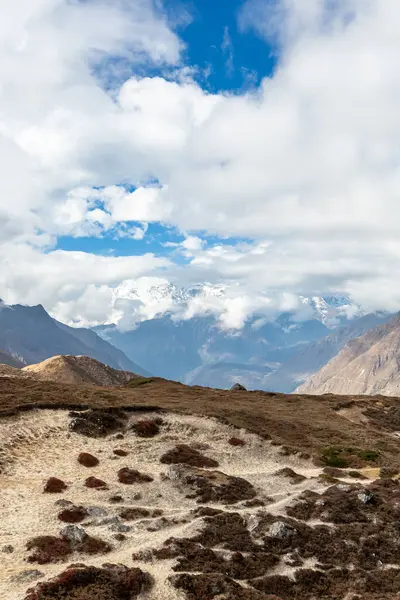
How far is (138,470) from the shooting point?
54844 millimetres

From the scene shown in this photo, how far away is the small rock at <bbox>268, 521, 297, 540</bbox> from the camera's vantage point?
39875 millimetres

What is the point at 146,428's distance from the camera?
68438mm

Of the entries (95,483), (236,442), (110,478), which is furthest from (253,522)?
(236,442)

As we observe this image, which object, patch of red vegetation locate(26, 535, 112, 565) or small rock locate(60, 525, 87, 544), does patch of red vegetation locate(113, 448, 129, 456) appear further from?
patch of red vegetation locate(26, 535, 112, 565)

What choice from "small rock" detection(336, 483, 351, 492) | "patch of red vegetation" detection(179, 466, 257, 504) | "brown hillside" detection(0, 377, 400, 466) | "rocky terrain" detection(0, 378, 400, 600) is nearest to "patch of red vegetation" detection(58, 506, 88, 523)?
"rocky terrain" detection(0, 378, 400, 600)

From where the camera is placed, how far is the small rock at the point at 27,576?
30280 millimetres

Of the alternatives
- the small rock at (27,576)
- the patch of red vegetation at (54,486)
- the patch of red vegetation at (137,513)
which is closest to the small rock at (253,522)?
the patch of red vegetation at (137,513)

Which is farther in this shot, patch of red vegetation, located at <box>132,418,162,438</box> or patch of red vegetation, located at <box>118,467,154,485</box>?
patch of red vegetation, located at <box>132,418,162,438</box>

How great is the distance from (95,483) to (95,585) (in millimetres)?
19594

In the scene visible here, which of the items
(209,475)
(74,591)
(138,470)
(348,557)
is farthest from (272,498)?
(74,591)

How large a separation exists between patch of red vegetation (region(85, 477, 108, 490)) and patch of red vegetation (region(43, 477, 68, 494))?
2243 millimetres

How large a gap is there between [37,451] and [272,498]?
88.1ft

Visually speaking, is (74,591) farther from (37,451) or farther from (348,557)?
(37,451)

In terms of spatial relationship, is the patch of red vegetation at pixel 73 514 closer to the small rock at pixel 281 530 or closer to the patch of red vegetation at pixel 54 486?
the patch of red vegetation at pixel 54 486
